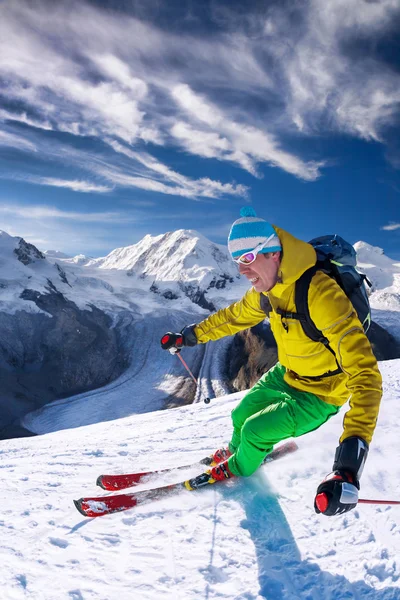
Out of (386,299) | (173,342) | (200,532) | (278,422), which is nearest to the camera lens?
(200,532)

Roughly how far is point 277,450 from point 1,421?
42.3m

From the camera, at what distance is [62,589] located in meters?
2.76

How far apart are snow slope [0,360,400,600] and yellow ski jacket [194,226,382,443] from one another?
44.2 inches

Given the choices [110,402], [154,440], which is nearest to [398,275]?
[110,402]

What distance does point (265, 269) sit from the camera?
352 cm

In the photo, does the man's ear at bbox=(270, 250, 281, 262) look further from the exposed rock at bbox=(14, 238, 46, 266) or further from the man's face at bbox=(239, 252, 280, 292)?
the exposed rock at bbox=(14, 238, 46, 266)

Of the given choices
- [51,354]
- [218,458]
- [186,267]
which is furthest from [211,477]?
[186,267]

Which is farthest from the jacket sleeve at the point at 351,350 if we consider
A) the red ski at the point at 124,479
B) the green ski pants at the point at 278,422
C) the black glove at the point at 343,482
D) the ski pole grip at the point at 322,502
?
the red ski at the point at 124,479

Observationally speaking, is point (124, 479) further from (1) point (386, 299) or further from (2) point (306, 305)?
(1) point (386, 299)

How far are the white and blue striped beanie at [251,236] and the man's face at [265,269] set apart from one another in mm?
80

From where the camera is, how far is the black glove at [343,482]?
246 centimetres

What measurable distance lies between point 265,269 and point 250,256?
0.69 feet

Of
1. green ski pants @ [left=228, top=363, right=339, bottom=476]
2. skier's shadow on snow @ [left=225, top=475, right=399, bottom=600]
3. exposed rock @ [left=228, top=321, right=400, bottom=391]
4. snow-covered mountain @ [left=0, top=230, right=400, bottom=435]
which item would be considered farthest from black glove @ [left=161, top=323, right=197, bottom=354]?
snow-covered mountain @ [left=0, top=230, right=400, bottom=435]

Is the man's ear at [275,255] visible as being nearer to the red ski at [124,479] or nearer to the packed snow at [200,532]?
the packed snow at [200,532]
